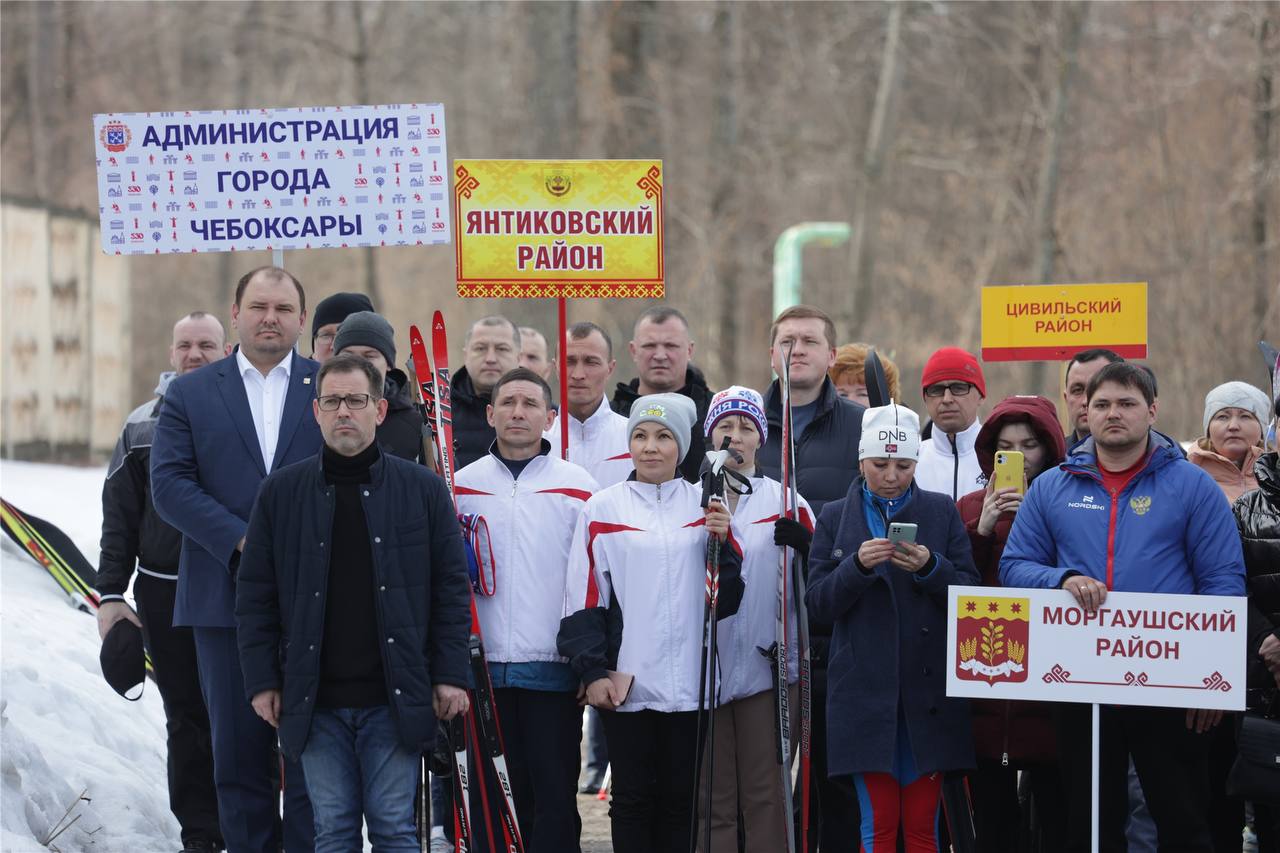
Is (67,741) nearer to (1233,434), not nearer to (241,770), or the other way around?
(241,770)

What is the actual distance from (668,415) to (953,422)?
1.47m

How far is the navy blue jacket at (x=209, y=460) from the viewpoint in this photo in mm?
5625

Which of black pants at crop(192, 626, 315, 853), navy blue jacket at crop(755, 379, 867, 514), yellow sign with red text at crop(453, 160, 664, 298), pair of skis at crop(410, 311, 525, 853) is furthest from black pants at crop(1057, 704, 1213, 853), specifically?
yellow sign with red text at crop(453, 160, 664, 298)

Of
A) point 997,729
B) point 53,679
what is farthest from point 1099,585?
point 53,679

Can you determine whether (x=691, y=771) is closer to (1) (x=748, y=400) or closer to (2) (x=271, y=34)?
(1) (x=748, y=400)

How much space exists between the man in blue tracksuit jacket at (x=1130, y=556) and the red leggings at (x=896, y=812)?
46cm

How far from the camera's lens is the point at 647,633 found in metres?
5.47

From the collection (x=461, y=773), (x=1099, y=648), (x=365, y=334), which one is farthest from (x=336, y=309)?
(x=1099, y=648)

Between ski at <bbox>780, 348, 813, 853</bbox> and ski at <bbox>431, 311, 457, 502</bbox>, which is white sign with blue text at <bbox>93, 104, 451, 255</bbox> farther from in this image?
ski at <bbox>780, 348, 813, 853</bbox>

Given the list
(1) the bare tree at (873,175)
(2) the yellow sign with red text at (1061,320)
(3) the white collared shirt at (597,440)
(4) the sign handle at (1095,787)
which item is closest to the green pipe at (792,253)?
(1) the bare tree at (873,175)

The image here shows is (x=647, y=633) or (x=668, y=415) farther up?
(x=668, y=415)

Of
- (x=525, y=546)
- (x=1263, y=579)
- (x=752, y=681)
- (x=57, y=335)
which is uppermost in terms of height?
(x=57, y=335)

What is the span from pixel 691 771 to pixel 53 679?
345 centimetres

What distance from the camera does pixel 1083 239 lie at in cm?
2533
